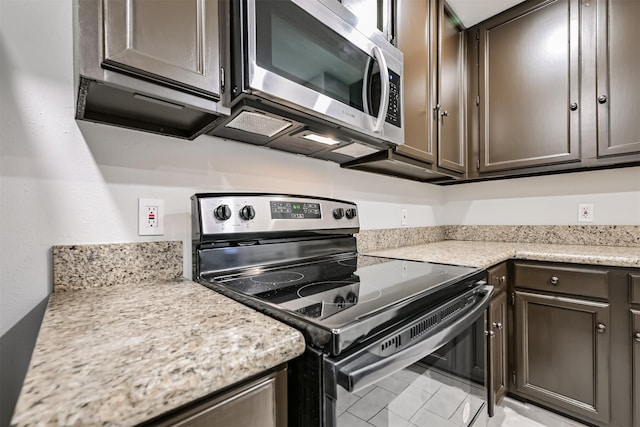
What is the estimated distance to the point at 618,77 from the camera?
58.5 inches

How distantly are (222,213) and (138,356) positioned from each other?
0.57 metres

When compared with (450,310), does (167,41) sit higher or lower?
higher

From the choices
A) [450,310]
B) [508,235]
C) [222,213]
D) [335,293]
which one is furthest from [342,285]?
[508,235]

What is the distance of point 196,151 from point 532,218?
7.12ft

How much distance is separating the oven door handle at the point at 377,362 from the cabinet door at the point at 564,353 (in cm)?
103

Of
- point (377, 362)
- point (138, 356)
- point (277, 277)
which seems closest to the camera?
point (138, 356)

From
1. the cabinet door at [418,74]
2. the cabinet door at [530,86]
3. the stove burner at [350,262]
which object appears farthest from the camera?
the cabinet door at [530,86]

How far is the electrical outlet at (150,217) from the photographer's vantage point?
92 cm

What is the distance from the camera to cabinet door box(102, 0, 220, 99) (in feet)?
2.02

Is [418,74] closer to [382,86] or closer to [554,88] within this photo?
[382,86]

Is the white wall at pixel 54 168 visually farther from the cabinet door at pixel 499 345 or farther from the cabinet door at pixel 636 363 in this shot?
the cabinet door at pixel 636 363

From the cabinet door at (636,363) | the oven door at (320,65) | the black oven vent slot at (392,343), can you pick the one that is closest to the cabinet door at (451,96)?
the oven door at (320,65)

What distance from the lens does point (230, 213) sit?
0.96 meters

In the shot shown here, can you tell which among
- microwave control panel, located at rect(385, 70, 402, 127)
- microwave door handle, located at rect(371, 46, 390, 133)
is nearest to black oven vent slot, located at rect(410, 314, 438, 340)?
microwave door handle, located at rect(371, 46, 390, 133)
